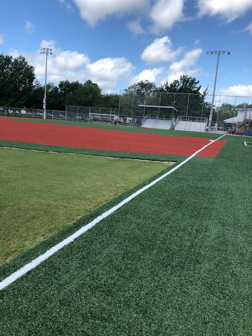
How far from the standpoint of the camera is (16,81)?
75.8 metres

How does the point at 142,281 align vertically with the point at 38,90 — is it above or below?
below

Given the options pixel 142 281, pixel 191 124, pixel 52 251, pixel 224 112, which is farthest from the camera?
pixel 224 112

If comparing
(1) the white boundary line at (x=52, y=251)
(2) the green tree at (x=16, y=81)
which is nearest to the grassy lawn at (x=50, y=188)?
(1) the white boundary line at (x=52, y=251)

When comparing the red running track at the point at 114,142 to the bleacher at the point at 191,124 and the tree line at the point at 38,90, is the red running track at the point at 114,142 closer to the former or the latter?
the bleacher at the point at 191,124

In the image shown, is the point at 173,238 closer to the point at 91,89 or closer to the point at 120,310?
the point at 120,310

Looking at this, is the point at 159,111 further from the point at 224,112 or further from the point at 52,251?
the point at 52,251

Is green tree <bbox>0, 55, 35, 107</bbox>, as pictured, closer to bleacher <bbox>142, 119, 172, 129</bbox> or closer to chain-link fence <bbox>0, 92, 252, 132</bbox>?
chain-link fence <bbox>0, 92, 252, 132</bbox>

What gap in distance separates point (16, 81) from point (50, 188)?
80.2 m

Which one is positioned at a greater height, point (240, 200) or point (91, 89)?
point (91, 89)

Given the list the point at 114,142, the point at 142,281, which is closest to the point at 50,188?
the point at 142,281

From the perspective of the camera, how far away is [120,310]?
2201 millimetres

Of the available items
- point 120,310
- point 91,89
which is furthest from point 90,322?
point 91,89

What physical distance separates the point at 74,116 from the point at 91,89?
36.2 metres

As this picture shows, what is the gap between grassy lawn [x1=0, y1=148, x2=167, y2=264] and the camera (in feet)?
12.1
